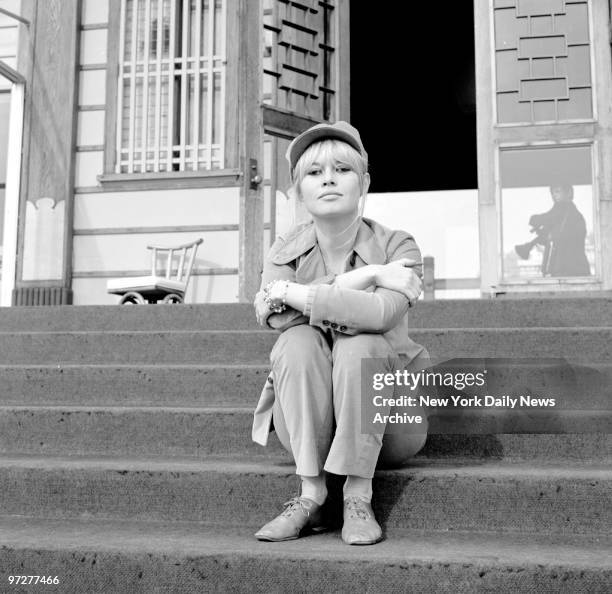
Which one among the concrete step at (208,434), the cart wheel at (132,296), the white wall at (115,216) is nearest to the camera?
the concrete step at (208,434)

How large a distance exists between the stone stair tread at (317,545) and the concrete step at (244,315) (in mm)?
1347

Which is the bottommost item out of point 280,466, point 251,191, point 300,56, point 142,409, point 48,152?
point 280,466

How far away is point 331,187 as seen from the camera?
1805mm

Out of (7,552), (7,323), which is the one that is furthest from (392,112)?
(7,552)

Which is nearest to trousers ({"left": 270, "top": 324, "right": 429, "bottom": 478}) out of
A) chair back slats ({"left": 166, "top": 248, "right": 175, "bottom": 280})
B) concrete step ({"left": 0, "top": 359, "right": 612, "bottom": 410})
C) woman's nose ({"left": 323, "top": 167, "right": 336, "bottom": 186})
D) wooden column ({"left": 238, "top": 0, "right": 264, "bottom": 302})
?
woman's nose ({"left": 323, "top": 167, "right": 336, "bottom": 186})

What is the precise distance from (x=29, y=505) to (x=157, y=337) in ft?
3.24

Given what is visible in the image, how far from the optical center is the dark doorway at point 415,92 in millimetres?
6928

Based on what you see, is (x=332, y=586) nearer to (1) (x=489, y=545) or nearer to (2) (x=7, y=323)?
(1) (x=489, y=545)

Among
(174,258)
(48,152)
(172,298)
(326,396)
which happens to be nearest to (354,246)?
(326,396)

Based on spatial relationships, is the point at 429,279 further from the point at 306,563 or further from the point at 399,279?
the point at 306,563

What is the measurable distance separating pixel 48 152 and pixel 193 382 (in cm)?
325

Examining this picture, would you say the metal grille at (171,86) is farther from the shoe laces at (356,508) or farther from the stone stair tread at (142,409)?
the shoe laces at (356,508)

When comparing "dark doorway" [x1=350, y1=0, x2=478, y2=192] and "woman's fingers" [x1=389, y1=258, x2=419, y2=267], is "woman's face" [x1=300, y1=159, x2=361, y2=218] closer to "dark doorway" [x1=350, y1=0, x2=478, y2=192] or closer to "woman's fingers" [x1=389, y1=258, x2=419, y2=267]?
"woman's fingers" [x1=389, y1=258, x2=419, y2=267]

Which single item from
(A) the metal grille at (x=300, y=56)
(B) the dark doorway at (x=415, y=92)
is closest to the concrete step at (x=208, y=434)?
(A) the metal grille at (x=300, y=56)
